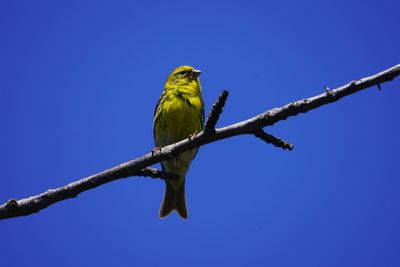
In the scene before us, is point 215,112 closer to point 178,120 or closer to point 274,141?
point 274,141

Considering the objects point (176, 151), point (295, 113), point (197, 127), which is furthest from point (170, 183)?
point (295, 113)

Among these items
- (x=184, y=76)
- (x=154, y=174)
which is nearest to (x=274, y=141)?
(x=154, y=174)

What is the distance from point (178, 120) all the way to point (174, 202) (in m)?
1.45

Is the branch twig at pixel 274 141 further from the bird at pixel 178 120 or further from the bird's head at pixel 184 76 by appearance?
the bird's head at pixel 184 76

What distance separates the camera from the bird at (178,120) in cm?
668

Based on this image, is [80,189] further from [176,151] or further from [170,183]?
[170,183]

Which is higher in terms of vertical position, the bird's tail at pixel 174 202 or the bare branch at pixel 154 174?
the bird's tail at pixel 174 202

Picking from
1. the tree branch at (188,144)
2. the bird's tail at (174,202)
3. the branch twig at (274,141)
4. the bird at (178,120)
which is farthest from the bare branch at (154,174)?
the bird's tail at (174,202)

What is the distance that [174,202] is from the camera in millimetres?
7332

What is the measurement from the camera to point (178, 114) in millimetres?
6648

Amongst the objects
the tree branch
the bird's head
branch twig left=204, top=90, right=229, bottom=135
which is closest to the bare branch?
the tree branch

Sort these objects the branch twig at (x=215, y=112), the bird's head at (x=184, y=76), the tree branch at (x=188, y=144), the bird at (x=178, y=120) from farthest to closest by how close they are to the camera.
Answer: the bird's head at (x=184, y=76)
the bird at (x=178, y=120)
the branch twig at (x=215, y=112)
the tree branch at (x=188, y=144)

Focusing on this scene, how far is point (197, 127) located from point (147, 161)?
328cm

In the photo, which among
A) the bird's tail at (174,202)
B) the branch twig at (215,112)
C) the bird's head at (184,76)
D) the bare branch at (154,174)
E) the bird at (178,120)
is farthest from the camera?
the bird's head at (184,76)
